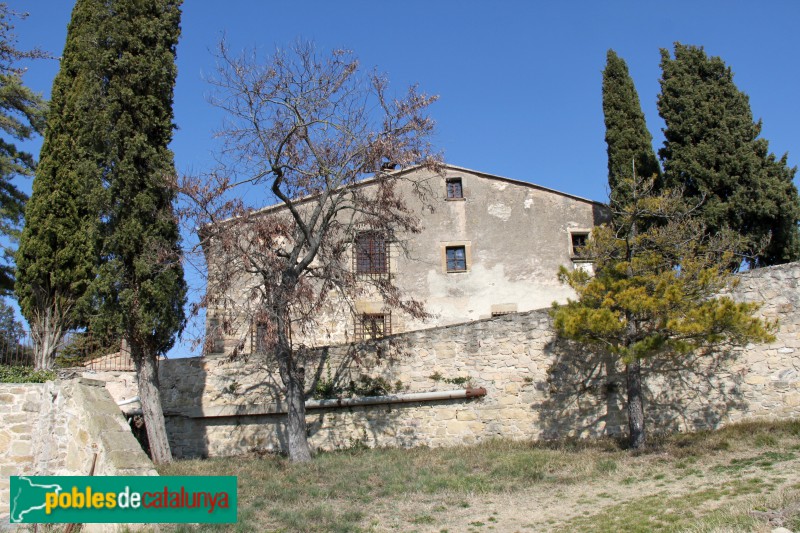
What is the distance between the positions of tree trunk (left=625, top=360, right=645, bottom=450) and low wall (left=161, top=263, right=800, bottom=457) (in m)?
1.20

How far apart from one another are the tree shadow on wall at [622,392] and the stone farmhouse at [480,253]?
6129mm

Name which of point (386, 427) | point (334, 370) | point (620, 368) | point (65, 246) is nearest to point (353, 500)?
point (386, 427)

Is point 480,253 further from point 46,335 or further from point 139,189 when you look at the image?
point 46,335

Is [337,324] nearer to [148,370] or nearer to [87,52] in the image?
[148,370]

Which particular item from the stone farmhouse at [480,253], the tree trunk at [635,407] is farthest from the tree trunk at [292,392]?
the stone farmhouse at [480,253]

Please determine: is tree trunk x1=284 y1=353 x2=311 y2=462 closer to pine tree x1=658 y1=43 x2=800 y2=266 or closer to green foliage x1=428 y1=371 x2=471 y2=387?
green foliage x1=428 y1=371 x2=471 y2=387

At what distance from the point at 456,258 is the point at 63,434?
1295 cm

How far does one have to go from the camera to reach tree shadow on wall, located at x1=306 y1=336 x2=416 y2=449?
46.9 feet

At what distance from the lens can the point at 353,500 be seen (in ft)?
32.7

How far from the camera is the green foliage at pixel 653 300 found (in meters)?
11.2

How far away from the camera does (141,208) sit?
521 inches

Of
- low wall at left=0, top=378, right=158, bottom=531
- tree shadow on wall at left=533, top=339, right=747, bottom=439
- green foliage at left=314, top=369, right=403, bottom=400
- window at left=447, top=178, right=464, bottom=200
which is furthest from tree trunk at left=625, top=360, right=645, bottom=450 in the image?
window at left=447, top=178, right=464, bottom=200

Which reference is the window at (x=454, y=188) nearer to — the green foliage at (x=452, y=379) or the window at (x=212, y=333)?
the green foliage at (x=452, y=379)

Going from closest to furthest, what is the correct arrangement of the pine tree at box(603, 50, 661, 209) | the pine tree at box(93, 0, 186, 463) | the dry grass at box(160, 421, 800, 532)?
the dry grass at box(160, 421, 800, 532) → the pine tree at box(93, 0, 186, 463) → the pine tree at box(603, 50, 661, 209)
